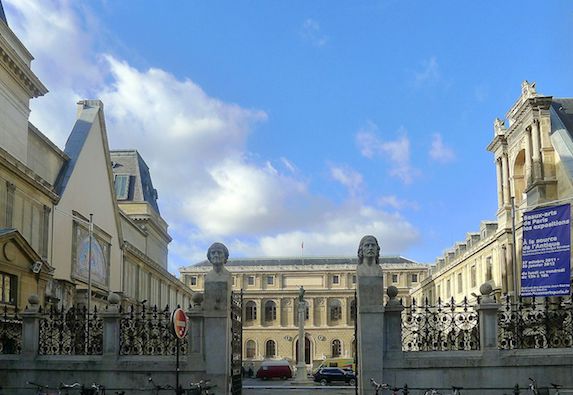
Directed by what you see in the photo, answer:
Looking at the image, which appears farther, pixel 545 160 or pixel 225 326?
pixel 545 160

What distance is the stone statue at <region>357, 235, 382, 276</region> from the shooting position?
19984 millimetres

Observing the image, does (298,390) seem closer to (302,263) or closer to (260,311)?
(260,311)

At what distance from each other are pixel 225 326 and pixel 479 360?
6.66 metres

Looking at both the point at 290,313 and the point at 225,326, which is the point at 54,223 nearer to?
the point at 225,326

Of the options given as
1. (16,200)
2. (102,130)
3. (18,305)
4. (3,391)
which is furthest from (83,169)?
(3,391)

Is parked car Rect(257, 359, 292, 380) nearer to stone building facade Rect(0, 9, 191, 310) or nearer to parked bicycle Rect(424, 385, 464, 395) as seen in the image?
stone building facade Rect(0, 9, 191, 310)

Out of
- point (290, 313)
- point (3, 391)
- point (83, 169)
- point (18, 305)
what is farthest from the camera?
point (290, 313)

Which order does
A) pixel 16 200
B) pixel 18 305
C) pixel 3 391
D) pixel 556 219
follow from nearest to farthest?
pixel 3 391, pixel 556 219, pixel 18 305, pixel 16 200

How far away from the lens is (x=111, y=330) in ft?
66.9

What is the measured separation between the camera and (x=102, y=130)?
5559 cm

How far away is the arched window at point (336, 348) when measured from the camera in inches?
4998

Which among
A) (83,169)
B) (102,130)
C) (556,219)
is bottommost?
(556,219)

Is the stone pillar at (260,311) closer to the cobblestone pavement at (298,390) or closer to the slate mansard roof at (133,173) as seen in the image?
the slate mansard roof at (133,173)

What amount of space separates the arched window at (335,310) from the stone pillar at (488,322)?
111m
